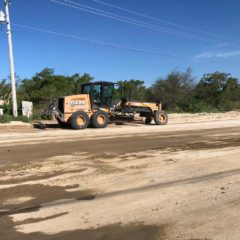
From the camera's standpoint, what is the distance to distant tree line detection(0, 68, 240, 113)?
41.9 meters

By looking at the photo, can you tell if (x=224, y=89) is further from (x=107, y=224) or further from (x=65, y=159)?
(x=107, y=224)

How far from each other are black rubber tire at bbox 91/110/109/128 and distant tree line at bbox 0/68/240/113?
1298cm

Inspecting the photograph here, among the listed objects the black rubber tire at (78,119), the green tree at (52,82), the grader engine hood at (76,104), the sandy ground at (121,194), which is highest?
the green tree at (52,82)

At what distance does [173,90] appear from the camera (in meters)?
50.8

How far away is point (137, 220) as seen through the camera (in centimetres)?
664

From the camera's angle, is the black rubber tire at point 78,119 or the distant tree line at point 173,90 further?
the distant tree line at point 173,90

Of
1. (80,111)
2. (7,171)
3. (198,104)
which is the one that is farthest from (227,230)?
(198,104)

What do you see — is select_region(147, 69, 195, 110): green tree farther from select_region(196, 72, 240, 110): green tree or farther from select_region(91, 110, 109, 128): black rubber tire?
select_region(91, 110, 109, 128): black rubber tire

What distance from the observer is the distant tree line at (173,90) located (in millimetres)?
41906

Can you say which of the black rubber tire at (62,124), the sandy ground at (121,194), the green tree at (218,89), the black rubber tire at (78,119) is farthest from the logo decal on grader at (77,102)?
the green tree at (218,89)

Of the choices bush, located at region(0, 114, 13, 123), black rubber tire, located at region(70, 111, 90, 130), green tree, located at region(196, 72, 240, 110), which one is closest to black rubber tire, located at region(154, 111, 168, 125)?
black rubber tire, located at region(70, 111, 90, 130)

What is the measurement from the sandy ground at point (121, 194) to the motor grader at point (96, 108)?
933 cm

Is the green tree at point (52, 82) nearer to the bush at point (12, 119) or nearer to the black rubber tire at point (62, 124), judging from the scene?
the bush at point (12, 119)

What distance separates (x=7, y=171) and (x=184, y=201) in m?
4.63
